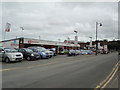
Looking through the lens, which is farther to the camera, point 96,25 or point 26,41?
point 96,25

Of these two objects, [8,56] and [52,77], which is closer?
[52,77]

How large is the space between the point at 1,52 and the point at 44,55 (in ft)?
23.4

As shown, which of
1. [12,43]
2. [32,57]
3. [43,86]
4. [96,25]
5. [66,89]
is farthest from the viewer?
[96,25]

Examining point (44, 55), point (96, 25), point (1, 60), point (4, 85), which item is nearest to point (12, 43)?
point (44, 55)

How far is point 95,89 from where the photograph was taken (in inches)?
241

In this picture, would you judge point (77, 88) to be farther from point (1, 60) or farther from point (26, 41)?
point (26, 41)

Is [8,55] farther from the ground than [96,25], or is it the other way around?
[96,25]

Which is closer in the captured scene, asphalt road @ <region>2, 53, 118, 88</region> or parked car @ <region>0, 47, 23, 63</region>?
asphalt road @ <region>2, 53, 118, 88</region>

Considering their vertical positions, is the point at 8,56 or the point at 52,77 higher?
the point at 8,56

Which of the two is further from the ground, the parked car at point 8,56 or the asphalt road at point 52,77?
the parked car at point 8,56

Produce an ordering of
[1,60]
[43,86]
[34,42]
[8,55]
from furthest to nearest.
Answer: [34,42] → [1,60] → [8,55] → [43,86]

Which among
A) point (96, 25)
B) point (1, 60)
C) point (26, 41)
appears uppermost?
point (96, 25)

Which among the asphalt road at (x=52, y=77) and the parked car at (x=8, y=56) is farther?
the parked car at (x=8, y=56)

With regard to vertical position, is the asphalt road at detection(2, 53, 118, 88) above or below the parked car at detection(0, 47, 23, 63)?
below
